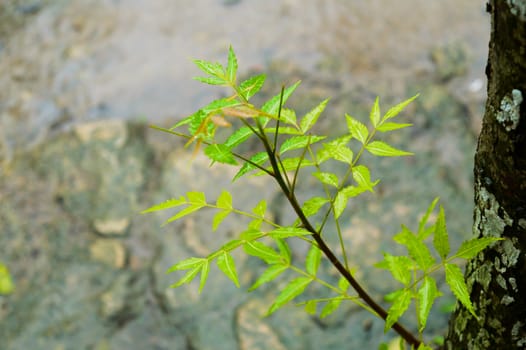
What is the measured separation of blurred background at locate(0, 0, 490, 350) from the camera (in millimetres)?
2402

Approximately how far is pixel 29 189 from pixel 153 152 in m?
0.66

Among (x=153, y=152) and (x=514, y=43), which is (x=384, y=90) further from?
(x=514, y=43)

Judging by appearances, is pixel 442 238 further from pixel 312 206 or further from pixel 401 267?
pixel 312 206

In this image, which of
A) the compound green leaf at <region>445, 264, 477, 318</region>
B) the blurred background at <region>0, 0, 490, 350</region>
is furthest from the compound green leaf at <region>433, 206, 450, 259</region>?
the blurred background at <region>0, 0, 490, 350</region>

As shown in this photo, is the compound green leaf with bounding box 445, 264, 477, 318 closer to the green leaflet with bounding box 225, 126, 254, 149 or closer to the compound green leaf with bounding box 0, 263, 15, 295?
the green leaflet with bounding box 225, 126, 254, 149

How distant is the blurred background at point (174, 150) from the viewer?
2.40m

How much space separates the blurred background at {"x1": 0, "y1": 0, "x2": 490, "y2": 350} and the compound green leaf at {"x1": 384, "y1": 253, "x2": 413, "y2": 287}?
44.8 inches

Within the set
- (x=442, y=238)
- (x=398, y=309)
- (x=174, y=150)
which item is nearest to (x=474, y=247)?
(x=442, y=238)

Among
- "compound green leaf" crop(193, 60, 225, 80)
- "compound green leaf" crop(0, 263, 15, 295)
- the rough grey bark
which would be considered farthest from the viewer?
"compound green leaf" crop(0, 263, 15, 295)

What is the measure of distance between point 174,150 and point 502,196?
2.18 m

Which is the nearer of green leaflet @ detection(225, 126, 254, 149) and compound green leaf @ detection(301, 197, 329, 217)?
green leaflet @ detection(225, 126, 254, 149)

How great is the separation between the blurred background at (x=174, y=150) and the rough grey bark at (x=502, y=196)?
122cm

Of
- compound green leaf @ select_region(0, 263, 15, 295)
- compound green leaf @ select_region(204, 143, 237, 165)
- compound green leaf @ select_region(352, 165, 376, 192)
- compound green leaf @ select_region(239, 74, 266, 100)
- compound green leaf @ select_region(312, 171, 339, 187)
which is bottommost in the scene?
compound green leaf @ select_region(0, 263, 15, 295)

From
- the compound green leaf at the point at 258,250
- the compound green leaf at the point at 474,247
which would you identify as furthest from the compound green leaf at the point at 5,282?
the compound green leaf at the point at 474,247
